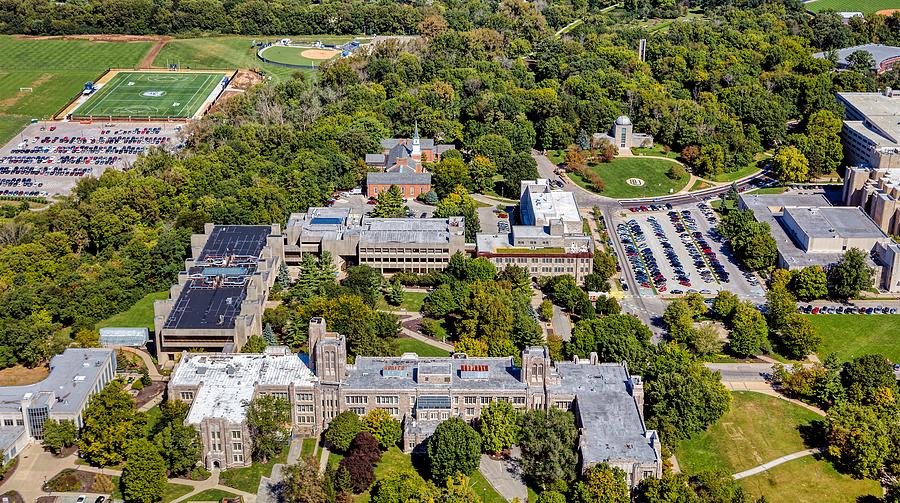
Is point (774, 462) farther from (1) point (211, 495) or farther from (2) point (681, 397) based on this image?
(1) point (211, 495)

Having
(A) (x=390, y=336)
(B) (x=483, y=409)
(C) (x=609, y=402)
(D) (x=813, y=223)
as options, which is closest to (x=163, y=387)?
(A) (x=390, y=336)

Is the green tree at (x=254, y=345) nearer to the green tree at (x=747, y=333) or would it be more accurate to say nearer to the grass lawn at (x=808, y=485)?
the grass lawn at (x=808, y=485)

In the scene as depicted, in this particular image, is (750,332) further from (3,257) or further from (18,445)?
(3,257)

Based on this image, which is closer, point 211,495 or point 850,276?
point 211,495

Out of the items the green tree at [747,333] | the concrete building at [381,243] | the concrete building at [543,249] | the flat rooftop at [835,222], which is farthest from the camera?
the flat rooftop at [835,222]

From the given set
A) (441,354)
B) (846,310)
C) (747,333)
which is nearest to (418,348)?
(441,354)

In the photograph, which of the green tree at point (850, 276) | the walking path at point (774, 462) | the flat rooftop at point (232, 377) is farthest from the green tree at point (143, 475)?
the green tree at point (850, 276)
